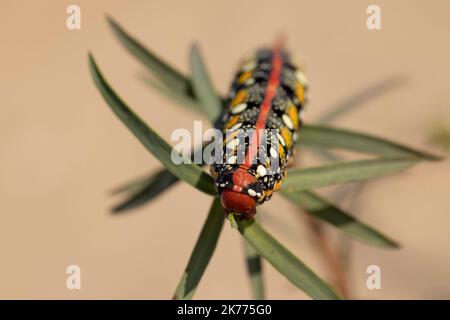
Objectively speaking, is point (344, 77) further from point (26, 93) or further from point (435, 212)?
point (26, 93)

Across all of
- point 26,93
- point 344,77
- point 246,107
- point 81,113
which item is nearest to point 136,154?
point 81,113

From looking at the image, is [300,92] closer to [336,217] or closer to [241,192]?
[336,217]

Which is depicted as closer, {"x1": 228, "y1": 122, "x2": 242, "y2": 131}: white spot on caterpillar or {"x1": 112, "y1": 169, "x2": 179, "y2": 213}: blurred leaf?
{"x1": 228, "y1": 122, "x2": 242, "y2": 131}: white spot on caterpillar

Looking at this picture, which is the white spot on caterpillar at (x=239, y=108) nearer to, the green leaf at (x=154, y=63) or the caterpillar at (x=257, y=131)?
the caterpillar at (x=257, y=131)

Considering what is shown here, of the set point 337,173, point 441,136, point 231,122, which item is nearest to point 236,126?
point 231,122

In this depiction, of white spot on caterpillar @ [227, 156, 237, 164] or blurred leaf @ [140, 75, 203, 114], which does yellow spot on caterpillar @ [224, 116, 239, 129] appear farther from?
Result: blurred leaf @ [140, 75, 203, 114]

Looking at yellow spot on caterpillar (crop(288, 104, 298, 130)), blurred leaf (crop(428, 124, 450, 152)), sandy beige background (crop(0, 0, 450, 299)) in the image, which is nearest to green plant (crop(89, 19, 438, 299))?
yellow spot on caterpillar (crop(288, 104, 298, 130))

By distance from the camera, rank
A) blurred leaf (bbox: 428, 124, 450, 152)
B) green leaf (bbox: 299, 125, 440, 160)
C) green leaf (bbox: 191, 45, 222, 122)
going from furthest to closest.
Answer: blurred leaf (bbox: 428, 124, 450, 152), green leaf (bbox: 191, 45, 222, 122), green leaf (bbox: 299, 125, 440, 160)
